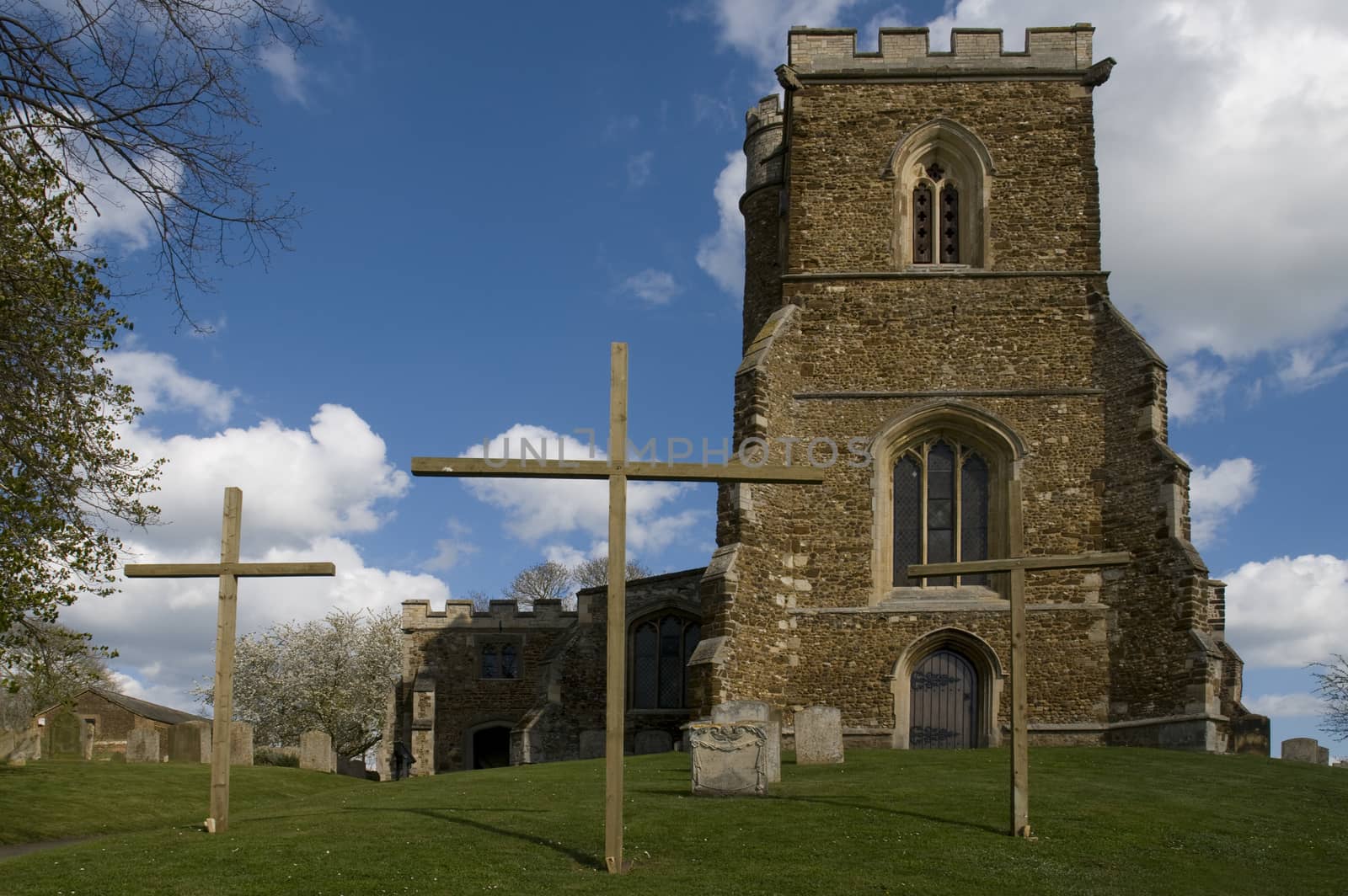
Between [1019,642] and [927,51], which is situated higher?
[927,51]

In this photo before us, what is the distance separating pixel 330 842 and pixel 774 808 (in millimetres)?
4276

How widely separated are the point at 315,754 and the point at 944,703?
39.7 feet

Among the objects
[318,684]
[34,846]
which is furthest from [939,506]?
[318,684]

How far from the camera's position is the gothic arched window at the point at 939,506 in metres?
23.3

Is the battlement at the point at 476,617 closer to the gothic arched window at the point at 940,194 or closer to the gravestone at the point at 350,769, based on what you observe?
the gravestone at the point at 350,769

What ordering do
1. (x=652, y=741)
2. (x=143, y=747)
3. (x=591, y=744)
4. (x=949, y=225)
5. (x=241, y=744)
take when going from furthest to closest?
(x=652, y=741)
(x=591, y=744)
(x=949, y=225)
(x=143, y=747)
(x=241, y=744)

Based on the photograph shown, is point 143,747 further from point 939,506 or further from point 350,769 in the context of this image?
point 939,506

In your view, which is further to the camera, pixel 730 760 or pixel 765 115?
A: pixel 765 115

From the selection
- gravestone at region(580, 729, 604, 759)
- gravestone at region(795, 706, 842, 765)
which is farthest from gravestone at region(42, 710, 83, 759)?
gravestone at region(795, 706, 842, 765)

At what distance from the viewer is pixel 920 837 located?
1205cm

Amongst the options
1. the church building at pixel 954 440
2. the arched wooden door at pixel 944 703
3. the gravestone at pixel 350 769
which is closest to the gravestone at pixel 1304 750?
the church building at pixel 954 440

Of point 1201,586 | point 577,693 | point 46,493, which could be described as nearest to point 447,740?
point 577,693

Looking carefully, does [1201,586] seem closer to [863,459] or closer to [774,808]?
[863,459]

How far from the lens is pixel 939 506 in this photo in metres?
23.5
